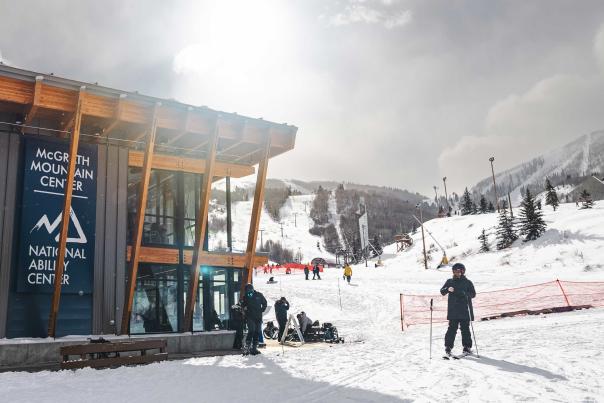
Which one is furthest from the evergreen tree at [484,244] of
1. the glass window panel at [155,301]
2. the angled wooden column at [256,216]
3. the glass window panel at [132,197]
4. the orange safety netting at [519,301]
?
the glass window panel at [132,197]

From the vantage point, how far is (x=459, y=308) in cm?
930

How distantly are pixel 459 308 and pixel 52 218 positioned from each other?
11.0 m

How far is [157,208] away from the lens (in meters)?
16.5

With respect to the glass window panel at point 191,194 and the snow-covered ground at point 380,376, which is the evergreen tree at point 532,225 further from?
the glass window panel at point 191,194

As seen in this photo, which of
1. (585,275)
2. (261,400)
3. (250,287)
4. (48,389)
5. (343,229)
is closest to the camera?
(261,400)

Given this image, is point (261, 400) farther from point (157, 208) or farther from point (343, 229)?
point (343, 229)

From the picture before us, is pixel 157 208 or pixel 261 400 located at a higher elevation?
pixel 157 208

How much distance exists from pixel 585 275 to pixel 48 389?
32.6 m

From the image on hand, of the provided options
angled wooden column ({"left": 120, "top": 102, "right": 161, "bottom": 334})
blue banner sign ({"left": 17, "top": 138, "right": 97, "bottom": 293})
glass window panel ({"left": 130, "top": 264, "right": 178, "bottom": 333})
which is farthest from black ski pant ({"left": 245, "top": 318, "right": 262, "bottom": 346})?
blue banner sign ({"left": 17, "top": 138, "right": 97, "bottom": 293})

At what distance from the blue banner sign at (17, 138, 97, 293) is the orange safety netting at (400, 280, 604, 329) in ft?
40.9

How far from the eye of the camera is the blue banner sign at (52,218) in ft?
42.3

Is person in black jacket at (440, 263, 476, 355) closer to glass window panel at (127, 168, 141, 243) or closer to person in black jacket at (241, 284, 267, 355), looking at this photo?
person in black jacket at (241, 284, 267, 355)

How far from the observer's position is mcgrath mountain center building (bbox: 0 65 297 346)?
1273 centimetres

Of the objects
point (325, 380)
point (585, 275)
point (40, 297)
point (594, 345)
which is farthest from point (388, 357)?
point (585, 275)
